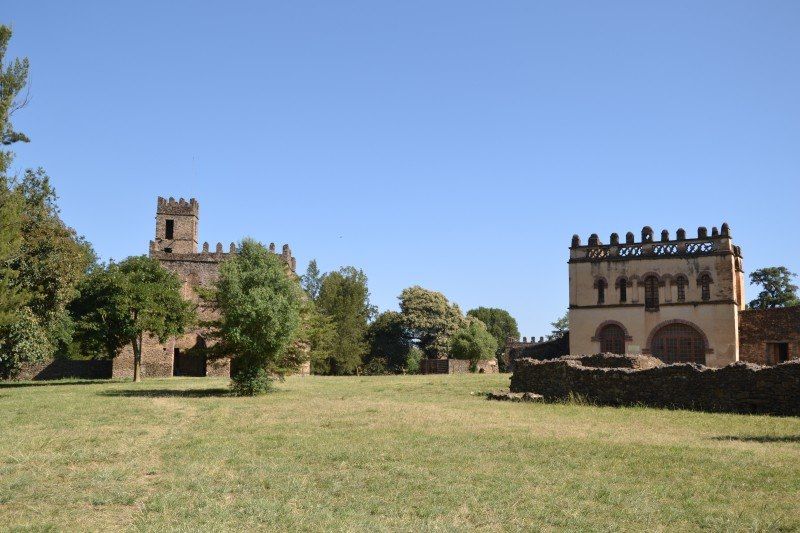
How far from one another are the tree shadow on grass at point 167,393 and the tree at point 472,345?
31.1 metres

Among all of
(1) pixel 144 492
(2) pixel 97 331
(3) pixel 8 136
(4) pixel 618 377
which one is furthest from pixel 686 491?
(2) pixel 97 331

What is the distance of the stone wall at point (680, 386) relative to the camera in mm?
19000

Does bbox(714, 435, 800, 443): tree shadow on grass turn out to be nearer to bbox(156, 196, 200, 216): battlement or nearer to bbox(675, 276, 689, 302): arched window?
bbox(675, 276, 689, 302): arched window

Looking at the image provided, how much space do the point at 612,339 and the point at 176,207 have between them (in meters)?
35.5

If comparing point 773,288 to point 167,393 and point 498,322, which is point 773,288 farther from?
point 167,393

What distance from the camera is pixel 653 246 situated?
140ft

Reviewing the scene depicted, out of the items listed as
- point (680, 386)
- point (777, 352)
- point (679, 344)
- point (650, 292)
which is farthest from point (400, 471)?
point (650, 292)

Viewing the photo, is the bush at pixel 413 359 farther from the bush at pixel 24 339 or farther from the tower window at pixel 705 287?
the bush at pixel 24 339

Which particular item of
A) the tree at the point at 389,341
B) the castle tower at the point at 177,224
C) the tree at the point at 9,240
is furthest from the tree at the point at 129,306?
the tree at the point at 389,341

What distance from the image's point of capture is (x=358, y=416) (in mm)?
17875

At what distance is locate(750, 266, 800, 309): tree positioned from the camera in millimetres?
64062

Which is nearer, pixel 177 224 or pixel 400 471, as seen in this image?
pixel 400 471

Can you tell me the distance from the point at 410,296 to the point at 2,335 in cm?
4337

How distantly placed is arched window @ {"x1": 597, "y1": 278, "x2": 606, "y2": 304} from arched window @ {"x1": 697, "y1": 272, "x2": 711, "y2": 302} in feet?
17.0
